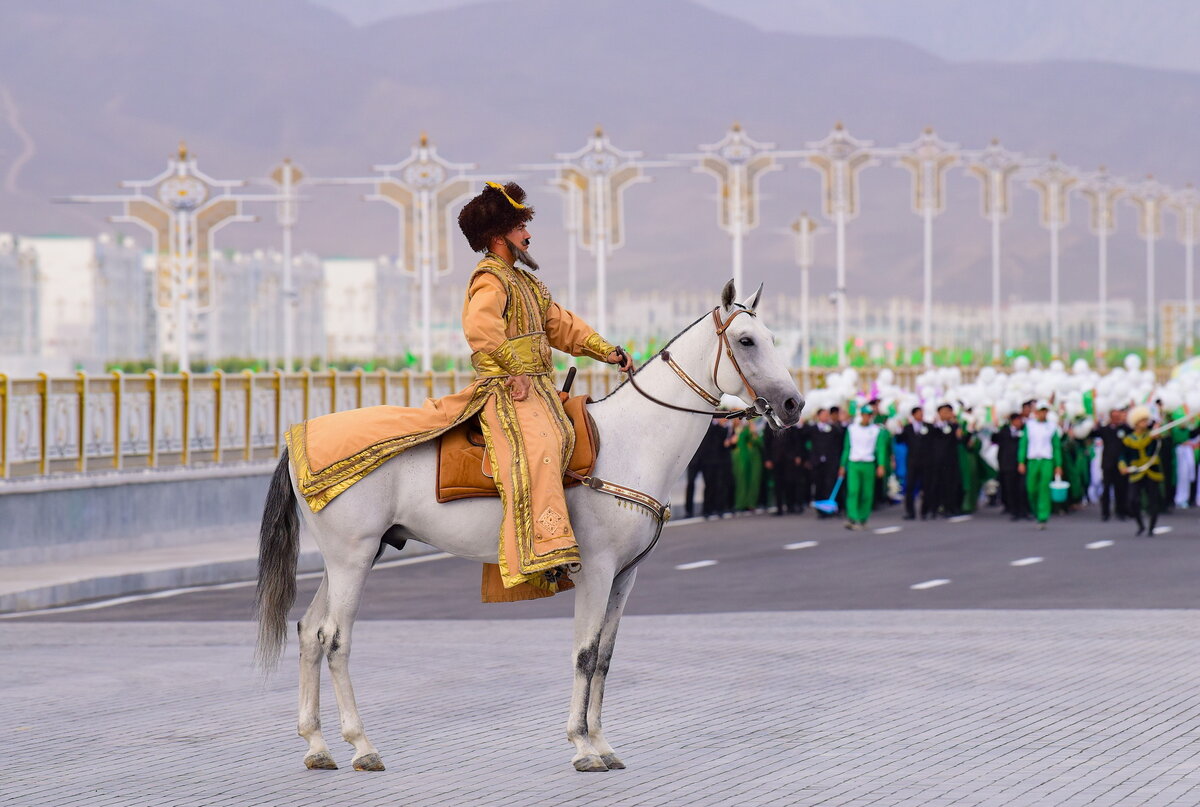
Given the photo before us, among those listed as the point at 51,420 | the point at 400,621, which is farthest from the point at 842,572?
the point at 51,420

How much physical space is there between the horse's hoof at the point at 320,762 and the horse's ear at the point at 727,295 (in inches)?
104

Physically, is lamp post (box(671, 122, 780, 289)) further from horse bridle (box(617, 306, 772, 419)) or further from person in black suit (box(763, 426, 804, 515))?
horse bridle (box(617, 306, 772, 419))

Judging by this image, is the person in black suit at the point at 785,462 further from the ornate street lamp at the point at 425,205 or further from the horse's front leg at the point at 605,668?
the horse's front leg at the point at 605,668

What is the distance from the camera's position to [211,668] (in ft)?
40.1

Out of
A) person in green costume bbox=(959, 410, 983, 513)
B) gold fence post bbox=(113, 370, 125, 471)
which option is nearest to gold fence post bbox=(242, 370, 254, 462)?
gold fence post bbox=(113, 370, 125, 471)

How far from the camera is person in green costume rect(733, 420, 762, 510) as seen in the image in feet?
103

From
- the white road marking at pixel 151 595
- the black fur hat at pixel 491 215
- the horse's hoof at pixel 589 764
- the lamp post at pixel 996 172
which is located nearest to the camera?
the horse's hoof at pixel 589 764

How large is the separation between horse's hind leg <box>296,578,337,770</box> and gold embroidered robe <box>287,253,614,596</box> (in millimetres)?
492

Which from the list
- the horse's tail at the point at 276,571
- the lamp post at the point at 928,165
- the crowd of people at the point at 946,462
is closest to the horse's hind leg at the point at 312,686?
the horse's tail at the point at 276,571

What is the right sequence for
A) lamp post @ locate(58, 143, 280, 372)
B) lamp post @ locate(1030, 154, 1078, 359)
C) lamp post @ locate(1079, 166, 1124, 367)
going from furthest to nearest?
lamp post @ locate(1079, 166, 1124, 367), lamp post @ locate(1030, 154, 1078, 359), lamp post @ locate(58, 143, 280, 372)

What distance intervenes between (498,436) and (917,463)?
71.2 ft

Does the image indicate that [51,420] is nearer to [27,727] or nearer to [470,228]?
[27,727]

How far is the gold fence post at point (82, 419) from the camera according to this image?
2177cm

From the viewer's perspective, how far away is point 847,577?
1975 cm
